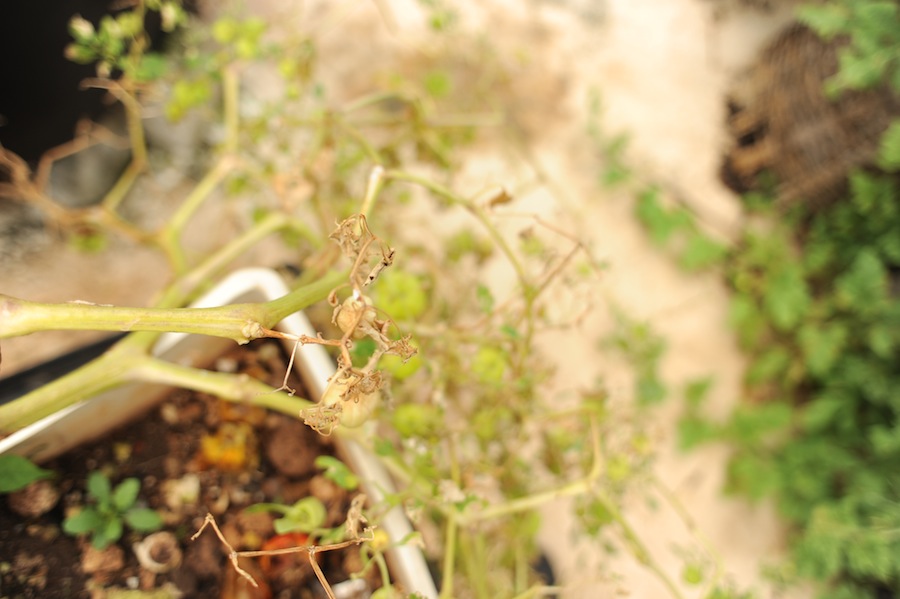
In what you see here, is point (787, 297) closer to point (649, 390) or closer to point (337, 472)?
point (649, 390)

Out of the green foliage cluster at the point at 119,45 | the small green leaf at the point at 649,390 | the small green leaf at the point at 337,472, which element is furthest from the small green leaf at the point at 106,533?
the small green leaf at the point at 649,390

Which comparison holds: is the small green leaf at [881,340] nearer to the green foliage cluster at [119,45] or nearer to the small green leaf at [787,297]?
the small green leaf at [787,297]

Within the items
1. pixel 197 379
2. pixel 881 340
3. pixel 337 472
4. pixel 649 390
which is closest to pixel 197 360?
pixel 197 379

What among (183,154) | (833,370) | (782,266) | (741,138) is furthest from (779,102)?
(183,154)

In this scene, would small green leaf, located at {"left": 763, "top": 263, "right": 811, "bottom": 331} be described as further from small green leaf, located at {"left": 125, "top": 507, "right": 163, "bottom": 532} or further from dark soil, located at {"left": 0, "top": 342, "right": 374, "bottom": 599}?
small green leaf, located at {"left": 125, "top": 507, "right": 163, "bottom": 532}

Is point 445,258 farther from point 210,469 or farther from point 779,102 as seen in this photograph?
point 779,102

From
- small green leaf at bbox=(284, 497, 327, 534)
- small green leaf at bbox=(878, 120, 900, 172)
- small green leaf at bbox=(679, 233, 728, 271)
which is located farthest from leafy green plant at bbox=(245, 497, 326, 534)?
small green leaf at bbox=(878, 120, 900, 172)
